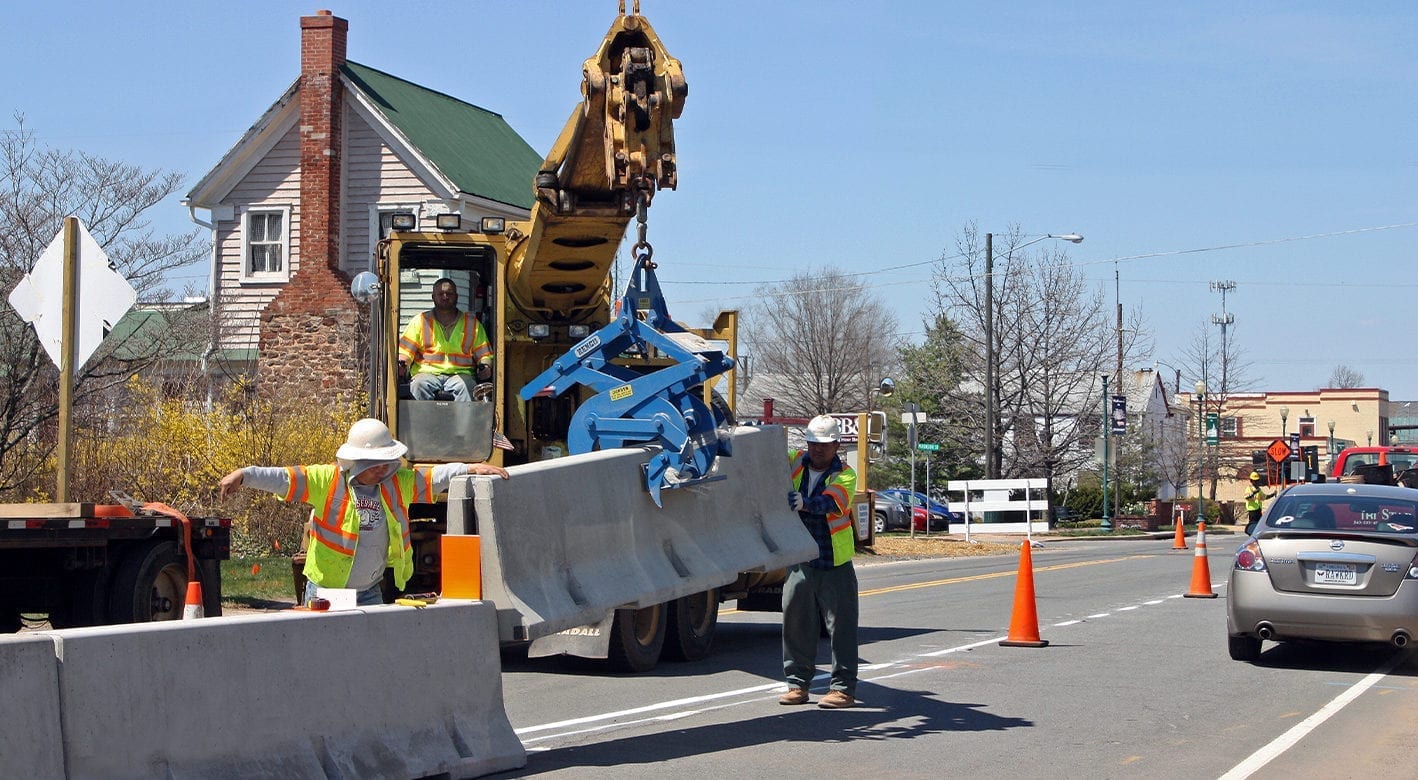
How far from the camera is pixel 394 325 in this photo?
1317 centimetres

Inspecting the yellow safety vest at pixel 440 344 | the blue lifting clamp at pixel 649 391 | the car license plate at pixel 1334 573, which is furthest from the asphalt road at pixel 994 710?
the yellow safety vest at pixel 440 344

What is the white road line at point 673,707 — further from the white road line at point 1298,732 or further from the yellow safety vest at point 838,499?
the white road line at point 1298,732

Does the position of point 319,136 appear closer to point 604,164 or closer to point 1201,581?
point 1201,581

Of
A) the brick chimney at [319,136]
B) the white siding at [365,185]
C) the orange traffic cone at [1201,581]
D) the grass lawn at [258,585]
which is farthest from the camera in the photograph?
the white siding at [365,185]

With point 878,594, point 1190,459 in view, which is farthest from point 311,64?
point 1190,459

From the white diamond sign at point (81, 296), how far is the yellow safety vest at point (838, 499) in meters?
5.32

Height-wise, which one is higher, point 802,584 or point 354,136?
point 354,136

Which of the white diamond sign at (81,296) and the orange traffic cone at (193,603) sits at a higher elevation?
the white diamond sign at (81,296)

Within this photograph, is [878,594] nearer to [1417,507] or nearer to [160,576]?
[1417,507]

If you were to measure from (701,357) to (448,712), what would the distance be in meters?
3.92

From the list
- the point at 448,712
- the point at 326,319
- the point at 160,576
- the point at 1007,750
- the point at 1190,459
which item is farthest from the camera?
the point at 1190,459

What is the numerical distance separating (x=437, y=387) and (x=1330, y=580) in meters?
7.18

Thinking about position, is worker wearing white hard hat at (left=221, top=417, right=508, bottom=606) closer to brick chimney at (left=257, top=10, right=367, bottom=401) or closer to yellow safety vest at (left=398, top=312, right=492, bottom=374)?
Result: yellow safety vest at (left=398, top=312, right=492, bottom=374)

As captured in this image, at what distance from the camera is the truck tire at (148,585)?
40.3 ft
